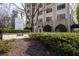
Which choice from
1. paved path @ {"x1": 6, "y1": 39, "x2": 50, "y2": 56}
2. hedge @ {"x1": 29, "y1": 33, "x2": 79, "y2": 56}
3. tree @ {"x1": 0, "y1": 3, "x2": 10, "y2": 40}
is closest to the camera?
hedge @ {"x1": 29, "y1": 33, "x2": 79, "y2": 56}

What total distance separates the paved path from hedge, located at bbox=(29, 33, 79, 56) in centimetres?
14

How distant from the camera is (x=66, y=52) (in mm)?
4023

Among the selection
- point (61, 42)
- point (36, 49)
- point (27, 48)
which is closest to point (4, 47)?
point (27, 48)

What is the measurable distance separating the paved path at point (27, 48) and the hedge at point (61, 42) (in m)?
0.14

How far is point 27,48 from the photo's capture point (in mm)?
4246

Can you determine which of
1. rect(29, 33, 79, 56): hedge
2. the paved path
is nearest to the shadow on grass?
the paved path

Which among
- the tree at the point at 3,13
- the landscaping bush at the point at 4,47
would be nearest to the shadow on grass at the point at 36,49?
the landscaping bush at the point at 4,47

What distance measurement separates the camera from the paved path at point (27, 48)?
414 cm

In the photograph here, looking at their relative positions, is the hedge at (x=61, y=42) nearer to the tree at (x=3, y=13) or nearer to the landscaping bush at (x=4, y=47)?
the landscaping bush at (x=4, y=47)

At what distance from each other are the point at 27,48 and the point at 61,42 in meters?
0.74

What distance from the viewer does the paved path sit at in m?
4.14

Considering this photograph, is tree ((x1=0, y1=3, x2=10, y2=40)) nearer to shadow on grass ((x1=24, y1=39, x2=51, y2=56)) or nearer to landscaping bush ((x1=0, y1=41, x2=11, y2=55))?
landscaping bush ((x1=0, y1=41, x2=11, y2=55))

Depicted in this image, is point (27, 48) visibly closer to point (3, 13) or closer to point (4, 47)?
point (4, 47)

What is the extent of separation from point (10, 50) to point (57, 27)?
3.71 ft
